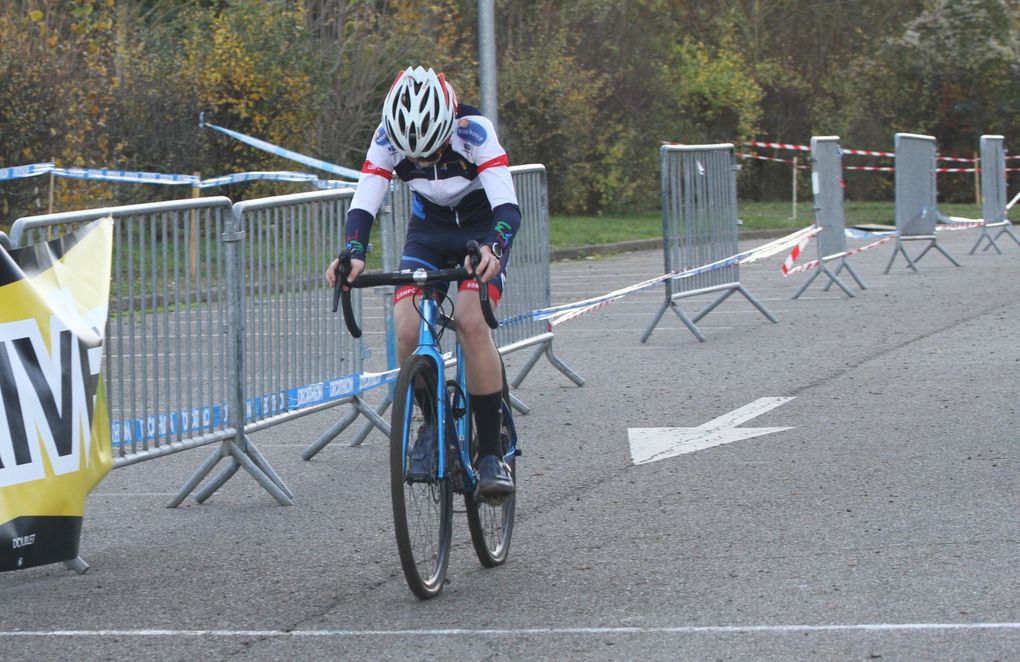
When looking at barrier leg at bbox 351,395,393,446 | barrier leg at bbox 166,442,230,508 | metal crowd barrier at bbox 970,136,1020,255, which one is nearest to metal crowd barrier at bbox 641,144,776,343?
barrier leg at bbox 351,395,393,446

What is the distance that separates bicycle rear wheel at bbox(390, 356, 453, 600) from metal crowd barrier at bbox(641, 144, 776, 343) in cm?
716

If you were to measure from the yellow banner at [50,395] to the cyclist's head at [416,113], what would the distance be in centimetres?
134

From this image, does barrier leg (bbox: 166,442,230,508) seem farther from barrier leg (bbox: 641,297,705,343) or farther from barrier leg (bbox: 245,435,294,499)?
barrier leg (bbox: 641,297,705,343)

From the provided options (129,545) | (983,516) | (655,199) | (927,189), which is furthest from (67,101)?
(655,199)

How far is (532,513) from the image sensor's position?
7230 millimetres

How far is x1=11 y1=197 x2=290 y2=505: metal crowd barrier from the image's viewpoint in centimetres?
691

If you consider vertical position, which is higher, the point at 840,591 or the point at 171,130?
the point at 171,130

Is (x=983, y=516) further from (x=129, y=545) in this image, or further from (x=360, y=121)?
(x=360, y=121)

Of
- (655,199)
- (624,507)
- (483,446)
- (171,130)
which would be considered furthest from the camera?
(655,199)

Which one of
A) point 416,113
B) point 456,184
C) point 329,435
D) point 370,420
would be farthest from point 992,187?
point 416,113

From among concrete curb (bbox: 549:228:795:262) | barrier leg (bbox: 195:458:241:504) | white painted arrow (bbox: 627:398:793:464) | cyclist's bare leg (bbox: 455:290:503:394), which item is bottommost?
white painted arrow (bbox: 627:398:793:464)

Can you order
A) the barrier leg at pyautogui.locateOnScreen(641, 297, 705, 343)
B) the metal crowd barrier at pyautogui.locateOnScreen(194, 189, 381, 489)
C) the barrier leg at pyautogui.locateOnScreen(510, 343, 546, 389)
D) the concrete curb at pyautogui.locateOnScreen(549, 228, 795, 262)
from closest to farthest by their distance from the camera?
the metal crowd barrier at pyautogui.locateOnScreen(194, 189, 381, 489) < the barrier leg at pyautogui.locateOnScreen(510, 343, 546, 389) < the barrier leg at pyautogui.locateOnScreen(641, 297, 705, 343) < the concrete curb at pyautogui.locateOnScreen(549, 228, 795, 262)

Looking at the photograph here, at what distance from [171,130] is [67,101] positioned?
4200 mm

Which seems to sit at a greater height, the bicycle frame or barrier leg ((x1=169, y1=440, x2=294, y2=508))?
the bicycle frame
